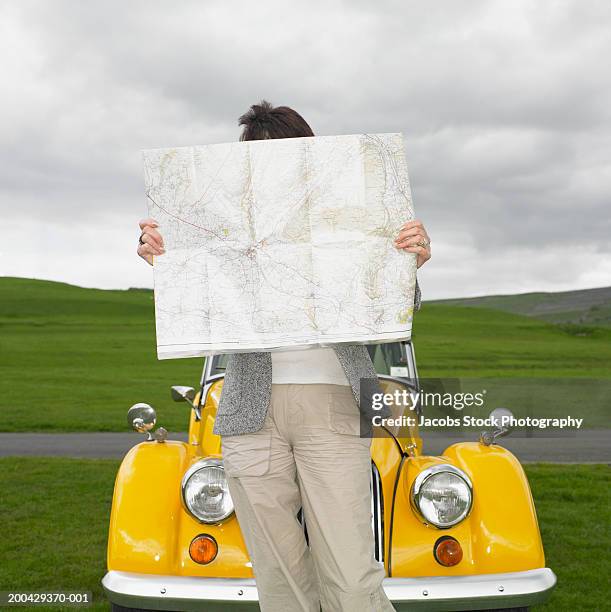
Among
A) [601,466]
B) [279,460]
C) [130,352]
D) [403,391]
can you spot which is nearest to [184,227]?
[279,460]

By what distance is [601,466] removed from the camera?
9891 mm

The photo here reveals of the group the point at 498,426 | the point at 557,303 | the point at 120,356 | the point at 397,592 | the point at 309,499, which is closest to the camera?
the point at 309,499

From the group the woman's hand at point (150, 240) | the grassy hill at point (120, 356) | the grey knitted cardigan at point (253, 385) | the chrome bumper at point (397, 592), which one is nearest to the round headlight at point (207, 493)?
the chrome bumper at point (397, 592)

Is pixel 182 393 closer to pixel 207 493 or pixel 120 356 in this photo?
pixel 207 493

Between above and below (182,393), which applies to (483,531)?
below

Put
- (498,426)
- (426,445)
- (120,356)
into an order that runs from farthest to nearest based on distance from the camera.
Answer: (120,356) → (426,445) → (498,426)

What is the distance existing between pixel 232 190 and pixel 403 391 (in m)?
2.62

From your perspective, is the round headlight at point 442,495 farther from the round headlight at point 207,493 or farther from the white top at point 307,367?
the white top at point 307,367

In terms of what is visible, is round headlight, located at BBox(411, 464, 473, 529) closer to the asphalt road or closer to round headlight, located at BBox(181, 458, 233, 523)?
Result: round headlight, located at BBox(181, 458, 233, 523)

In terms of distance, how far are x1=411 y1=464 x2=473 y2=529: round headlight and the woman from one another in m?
0.93

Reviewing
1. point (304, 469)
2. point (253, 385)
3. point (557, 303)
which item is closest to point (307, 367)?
point (253, 385)

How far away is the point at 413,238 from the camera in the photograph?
274cm

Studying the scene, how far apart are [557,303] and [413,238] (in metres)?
109

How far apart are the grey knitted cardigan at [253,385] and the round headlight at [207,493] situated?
0.88 metres
